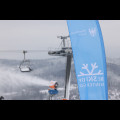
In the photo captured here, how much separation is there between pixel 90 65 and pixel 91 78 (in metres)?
0.50

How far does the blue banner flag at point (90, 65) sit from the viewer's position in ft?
27.5

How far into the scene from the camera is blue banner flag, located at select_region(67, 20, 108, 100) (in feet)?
27.5

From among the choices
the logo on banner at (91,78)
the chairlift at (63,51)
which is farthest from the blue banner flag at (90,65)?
the chairlift at (63,51)

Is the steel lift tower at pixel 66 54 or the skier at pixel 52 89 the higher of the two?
the steel lift tower at pixel 66 54

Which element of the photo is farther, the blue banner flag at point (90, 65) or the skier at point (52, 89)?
the skier at point (52, 89)

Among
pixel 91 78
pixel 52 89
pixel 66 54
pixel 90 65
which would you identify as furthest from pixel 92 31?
pixel 52 89

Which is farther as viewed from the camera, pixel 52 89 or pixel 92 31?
pixel 52 89

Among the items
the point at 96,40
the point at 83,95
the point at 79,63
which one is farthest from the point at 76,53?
the point at 83,95

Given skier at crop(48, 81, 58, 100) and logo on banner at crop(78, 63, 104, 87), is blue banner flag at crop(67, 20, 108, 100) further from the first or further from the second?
skier at crop(48, 81, 58, 100)

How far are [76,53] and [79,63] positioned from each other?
40 centimetres

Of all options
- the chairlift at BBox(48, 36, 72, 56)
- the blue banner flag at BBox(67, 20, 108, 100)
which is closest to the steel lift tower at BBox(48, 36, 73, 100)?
the chairlift at BBox(48, 36, 72, 56)

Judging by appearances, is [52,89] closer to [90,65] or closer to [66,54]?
[66,54]

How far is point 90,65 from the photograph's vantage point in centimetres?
835

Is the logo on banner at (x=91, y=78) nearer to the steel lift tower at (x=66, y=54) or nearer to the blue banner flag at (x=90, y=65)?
the blue banner flag at (x=90, y=65)
